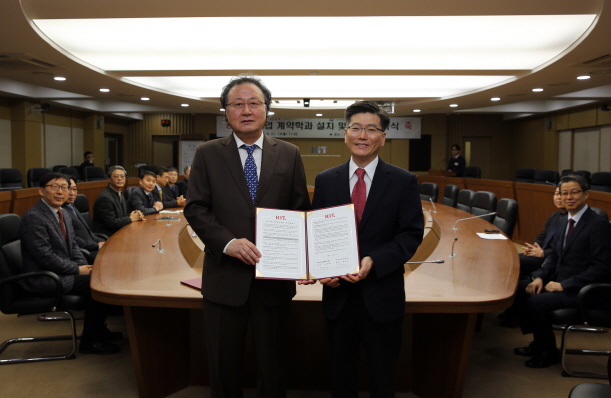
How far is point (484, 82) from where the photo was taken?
768cm

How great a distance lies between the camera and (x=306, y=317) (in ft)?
8.44

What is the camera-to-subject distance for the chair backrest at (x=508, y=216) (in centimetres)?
435

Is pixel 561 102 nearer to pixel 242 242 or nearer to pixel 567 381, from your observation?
pixel 567 381

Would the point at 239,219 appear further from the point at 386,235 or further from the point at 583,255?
the point at 583,255

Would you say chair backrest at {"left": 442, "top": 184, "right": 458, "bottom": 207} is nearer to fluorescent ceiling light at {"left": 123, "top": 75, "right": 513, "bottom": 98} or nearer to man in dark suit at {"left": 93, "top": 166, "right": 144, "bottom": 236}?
fluorescent ceiling light at {"left": 123, "top": 75, "right": 513, "bottom": 98}

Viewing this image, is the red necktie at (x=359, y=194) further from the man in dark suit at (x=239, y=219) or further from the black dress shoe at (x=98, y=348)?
the black dress shoe at (x=98, y=348)

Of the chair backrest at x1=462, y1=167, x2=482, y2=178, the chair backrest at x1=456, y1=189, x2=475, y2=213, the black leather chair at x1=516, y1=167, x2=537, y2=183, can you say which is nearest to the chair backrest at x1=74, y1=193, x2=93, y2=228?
the chair backrest at x1=456, y1=189, x2=475, y2=213

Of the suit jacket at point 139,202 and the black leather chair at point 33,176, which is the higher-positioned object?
the black leather chair at point 33,176

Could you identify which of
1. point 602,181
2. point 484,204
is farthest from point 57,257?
point 602,181

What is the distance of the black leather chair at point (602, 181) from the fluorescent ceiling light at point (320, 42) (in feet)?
6.89

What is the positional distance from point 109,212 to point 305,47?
314 cm

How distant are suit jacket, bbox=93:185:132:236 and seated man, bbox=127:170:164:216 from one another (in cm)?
51

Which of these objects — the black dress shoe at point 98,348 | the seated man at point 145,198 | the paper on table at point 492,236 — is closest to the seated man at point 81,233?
the black dress shoe at point 98,348

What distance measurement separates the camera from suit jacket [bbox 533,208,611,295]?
277cm
